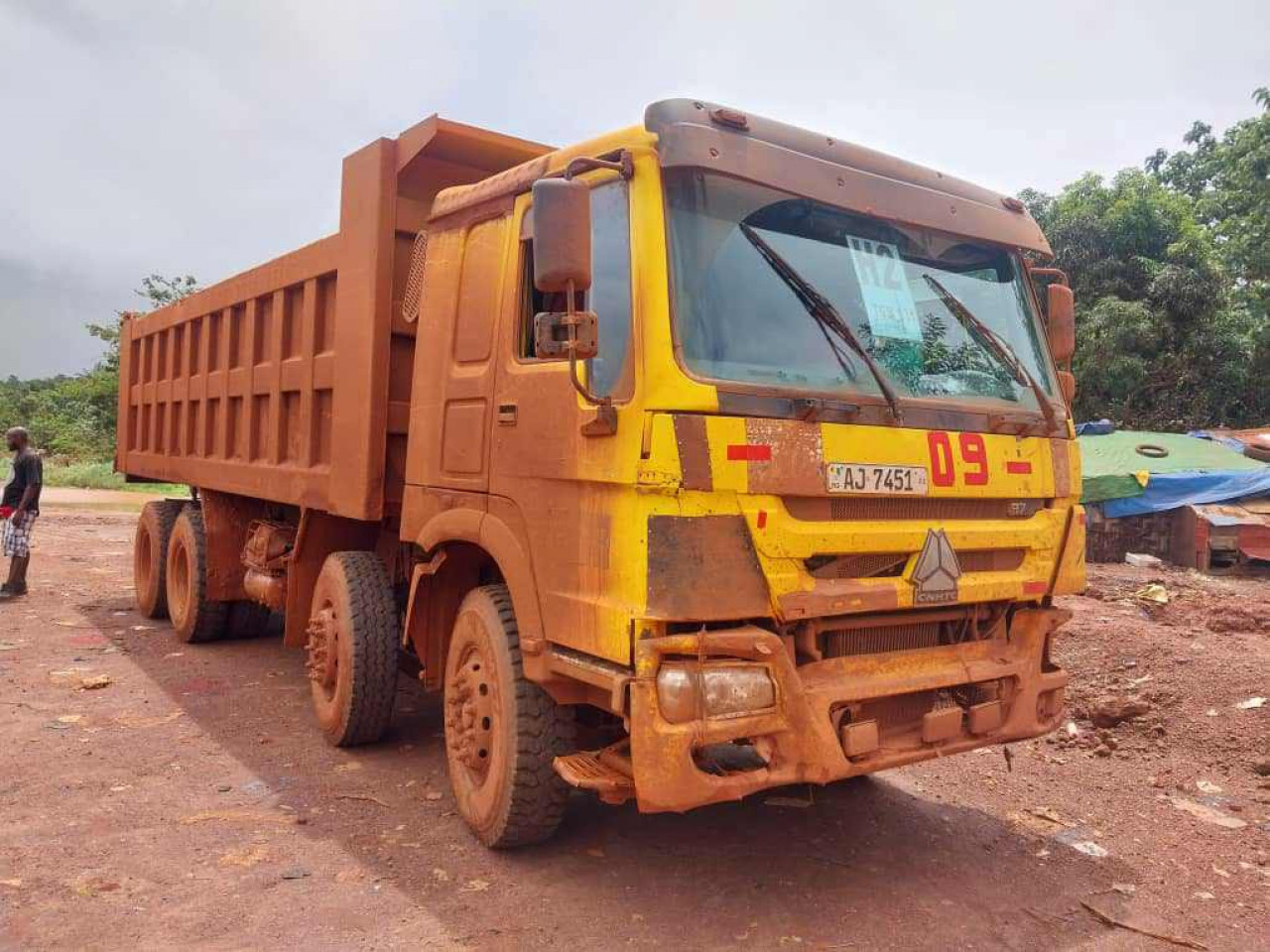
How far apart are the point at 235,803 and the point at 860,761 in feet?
8.77

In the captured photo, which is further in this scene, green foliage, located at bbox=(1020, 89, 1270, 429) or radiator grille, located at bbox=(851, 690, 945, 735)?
green foliage, located at bbox=(1020, 89, 1270, 429)

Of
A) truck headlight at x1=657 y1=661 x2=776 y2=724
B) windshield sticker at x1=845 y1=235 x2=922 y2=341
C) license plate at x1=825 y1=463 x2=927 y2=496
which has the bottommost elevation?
truck headlight at x1=657 y1=661 x2=776 y2=724

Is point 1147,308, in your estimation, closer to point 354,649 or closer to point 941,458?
point 941,458

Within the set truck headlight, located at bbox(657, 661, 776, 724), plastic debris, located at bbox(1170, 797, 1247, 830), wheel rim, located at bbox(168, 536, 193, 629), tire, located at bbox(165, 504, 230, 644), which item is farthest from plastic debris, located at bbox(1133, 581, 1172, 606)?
wheel rim, located at bbox(168, 536, 193, 629)

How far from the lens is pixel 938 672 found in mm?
3287

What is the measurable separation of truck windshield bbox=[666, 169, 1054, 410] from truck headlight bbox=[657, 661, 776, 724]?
863 millimetres

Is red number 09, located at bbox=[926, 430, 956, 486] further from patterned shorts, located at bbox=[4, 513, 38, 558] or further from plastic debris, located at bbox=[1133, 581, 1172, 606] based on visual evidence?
patterned shorts, located at bbox=[4, 513, 38, 558]

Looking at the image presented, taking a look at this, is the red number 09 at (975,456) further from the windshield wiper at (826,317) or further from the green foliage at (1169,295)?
the green foliage at (1169,295)

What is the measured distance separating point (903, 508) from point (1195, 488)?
9693 millimetres

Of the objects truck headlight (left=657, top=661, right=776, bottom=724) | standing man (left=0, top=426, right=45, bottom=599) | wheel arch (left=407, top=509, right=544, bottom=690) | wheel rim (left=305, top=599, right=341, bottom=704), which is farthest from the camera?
standing man (left=0, top=426, right=45, bottom=599)

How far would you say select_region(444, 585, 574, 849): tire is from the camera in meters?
3.40

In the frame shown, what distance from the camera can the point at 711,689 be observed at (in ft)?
9.18

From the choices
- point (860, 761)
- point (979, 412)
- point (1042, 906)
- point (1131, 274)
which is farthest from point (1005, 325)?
point (1131, 274)

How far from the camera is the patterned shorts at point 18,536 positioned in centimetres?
891
